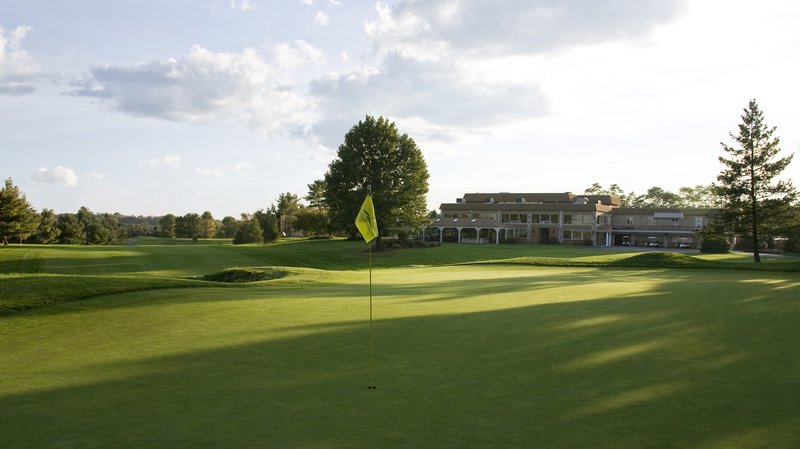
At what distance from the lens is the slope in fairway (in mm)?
5750

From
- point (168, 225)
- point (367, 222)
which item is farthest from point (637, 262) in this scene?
point (168, 225)

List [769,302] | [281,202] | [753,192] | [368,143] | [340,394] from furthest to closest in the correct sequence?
[281,202] < [368,143] < [753,192] < [769,302] < [340,394]

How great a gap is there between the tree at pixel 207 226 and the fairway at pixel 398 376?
11706 cm

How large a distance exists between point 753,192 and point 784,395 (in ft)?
162

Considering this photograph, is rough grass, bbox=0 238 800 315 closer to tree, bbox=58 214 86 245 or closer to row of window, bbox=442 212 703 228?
tree, bbox=58 214 86 245

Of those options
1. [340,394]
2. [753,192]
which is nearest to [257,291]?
[340,394]

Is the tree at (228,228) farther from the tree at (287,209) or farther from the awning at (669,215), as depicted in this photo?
the awning at (669,215)

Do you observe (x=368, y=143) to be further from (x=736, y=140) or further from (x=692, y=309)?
(x=692, y=309)

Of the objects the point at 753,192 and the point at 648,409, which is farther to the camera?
the point at 753,192

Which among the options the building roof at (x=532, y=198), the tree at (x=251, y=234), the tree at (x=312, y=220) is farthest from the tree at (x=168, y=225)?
the building roof at (x=532, y=198)

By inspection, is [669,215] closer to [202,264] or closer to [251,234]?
[251,234]

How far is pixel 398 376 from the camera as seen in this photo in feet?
26.0

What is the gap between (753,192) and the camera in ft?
159

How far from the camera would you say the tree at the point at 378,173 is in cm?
5934
